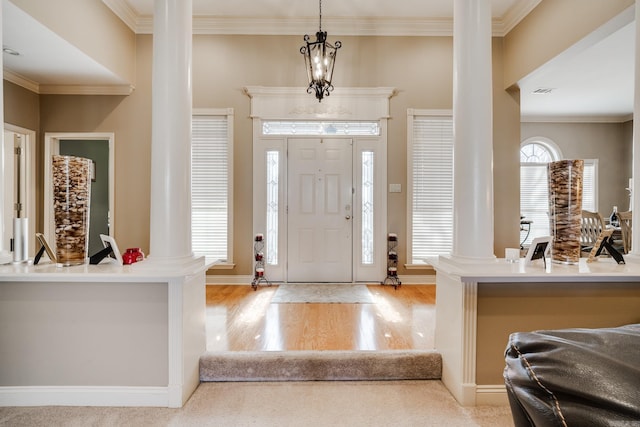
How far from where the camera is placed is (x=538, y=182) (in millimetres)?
7523

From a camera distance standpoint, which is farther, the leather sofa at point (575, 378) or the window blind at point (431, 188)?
the window blind at point (431, 188)

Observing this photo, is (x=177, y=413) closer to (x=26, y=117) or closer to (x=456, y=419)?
(x=456, y=419)

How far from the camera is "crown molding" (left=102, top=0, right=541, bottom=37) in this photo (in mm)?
4336

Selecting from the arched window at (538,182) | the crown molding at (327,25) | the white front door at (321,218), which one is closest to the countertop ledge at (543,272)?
the white front door at (321,218)

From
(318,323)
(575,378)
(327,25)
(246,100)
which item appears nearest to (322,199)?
(246,100)

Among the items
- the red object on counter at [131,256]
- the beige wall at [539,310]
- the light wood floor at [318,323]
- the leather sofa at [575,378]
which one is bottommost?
the light wood floor at [318,323]

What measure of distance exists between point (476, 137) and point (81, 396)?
2.99 meters

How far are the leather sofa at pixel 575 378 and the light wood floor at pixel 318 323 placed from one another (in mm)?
1973

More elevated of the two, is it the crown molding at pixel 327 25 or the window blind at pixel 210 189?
the crown molding at pixel 327 25

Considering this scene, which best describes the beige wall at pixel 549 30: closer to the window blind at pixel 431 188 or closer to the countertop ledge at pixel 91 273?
the window blind at pixel 431 188

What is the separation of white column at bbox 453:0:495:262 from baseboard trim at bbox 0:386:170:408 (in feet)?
7.04

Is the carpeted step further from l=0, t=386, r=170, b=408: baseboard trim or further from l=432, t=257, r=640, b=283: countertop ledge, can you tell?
l=432, t=257, r=640, b=283: countertop ledge

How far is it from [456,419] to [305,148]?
3535 mm

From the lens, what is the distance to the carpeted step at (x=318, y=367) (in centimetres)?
232
